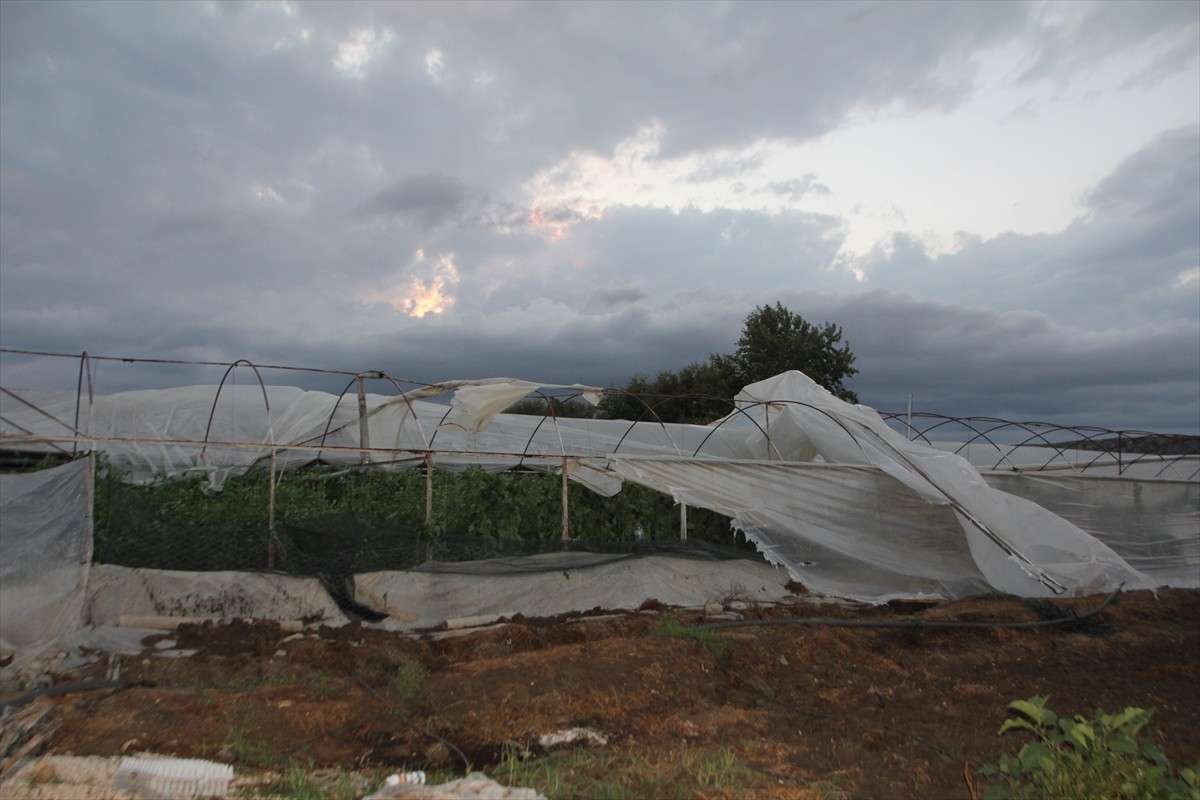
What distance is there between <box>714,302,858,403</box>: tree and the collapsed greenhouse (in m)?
14.7

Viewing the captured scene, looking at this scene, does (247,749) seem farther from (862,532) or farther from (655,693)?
(862,532)

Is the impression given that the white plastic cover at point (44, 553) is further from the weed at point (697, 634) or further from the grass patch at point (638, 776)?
→ the weed at point (697, 634)

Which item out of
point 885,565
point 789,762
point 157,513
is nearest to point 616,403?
point 885,565

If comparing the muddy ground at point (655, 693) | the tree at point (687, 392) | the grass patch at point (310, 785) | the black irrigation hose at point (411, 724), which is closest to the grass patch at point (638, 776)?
the muddy ground at point (655, 693)

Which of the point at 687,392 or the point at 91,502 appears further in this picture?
the point at 687,392

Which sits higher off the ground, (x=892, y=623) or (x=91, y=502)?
(x=91, y=502)

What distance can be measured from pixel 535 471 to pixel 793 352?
60.6 feet

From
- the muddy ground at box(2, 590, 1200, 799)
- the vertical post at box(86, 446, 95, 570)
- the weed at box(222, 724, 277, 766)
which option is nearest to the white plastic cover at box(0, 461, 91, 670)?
the vertical post at box(86, 446, 95, 570)

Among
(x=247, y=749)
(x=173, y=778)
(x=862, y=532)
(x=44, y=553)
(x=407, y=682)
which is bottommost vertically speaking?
(x=407, y=682)

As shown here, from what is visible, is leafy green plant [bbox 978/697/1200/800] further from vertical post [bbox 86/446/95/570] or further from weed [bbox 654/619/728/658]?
vertical post [bbox 86/446/95/570]

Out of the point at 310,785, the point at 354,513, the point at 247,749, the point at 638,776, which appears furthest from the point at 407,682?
the point at 354,513

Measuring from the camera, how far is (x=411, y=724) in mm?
5332

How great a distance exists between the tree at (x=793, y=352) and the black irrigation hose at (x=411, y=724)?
2328 cm

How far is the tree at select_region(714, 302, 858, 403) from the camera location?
2831 cm
